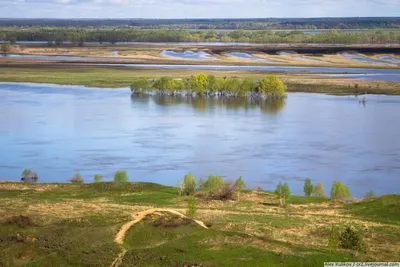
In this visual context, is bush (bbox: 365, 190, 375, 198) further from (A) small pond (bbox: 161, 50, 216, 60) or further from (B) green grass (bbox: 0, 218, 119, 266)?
(A) small pond (bbox: 161, 50, 216, 60)

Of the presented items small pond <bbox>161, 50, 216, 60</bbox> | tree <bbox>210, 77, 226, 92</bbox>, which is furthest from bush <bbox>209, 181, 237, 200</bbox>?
small pond <bbox>161, 50, 216, 60</bbox>

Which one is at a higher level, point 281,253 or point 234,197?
point 281,253

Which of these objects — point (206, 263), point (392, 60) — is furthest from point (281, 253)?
point (392, 60)

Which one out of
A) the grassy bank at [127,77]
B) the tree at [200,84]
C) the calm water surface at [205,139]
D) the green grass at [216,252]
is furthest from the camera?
the grassy bank at [127,77]

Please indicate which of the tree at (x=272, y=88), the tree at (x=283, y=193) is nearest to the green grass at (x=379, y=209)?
the tree at (x=283, y=193)

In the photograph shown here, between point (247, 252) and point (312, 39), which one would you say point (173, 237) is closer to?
point (247, 252)

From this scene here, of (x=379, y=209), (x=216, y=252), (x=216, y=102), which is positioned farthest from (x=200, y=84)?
(x=216, y=252)

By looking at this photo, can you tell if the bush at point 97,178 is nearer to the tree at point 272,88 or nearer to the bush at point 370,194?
the bush at point 370,194
